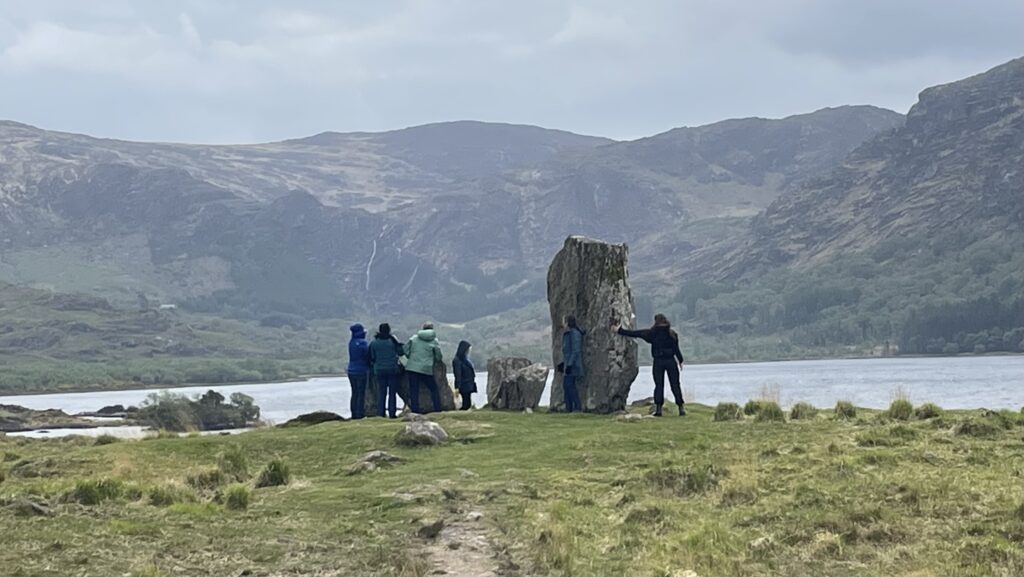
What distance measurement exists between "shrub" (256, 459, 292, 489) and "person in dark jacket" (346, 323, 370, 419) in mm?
11635

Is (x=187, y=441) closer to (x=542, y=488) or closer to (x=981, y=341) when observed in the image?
(x=542, y=488)

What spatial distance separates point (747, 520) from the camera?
1399cm

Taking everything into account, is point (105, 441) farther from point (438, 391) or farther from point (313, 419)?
point (438, 391)

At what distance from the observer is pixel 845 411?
25.6 m

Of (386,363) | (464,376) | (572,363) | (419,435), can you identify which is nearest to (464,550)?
(419,435)

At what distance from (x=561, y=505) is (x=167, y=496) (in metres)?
5.49

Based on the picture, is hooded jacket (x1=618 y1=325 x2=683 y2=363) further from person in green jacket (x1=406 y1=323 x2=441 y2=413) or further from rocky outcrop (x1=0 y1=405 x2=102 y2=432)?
rocky outcrop (x1=0 y1=405 x2=102 y2=432)

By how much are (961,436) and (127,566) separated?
13.4 meters

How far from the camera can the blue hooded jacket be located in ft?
102

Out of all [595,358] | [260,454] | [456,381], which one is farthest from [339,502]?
[456,381]

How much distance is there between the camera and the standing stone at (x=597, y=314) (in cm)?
2914

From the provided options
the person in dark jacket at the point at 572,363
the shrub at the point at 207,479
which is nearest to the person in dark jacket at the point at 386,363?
the person in dark jacket at the point at 572,363

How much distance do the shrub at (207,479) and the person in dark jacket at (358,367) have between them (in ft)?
37.6

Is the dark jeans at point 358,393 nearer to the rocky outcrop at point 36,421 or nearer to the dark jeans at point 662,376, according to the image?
the dark jeans at point 662,376
